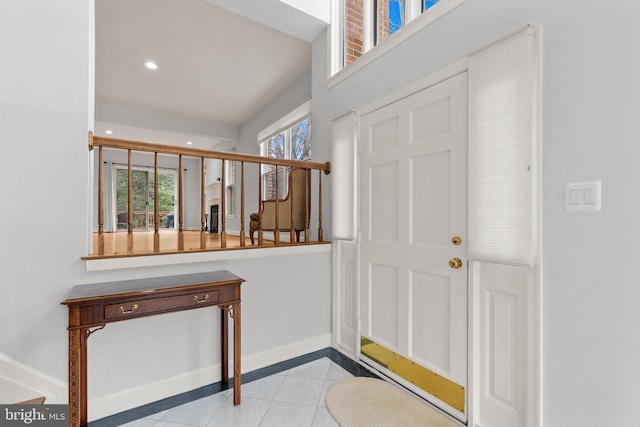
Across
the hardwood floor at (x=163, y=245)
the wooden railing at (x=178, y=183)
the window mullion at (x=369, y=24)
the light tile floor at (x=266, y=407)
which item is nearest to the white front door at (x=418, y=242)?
the light tile floor at (x=266, y=407)

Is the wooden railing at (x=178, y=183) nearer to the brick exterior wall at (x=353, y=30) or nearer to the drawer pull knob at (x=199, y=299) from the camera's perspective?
the drawer pull knob at (x=199, y=299)

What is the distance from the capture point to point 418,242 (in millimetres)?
2141

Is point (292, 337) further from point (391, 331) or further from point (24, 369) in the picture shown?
point (24, 369)

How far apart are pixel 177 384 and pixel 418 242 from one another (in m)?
2.01

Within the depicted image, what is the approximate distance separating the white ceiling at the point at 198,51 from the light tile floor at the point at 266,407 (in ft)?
10.7

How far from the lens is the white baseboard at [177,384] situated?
1939 millimetres

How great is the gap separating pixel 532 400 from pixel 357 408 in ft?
3.34

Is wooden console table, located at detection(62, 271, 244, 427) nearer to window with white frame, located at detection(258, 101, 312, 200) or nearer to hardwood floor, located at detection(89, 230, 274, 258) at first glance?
hardwood floor, located at detection(89, 230, 274, 258)

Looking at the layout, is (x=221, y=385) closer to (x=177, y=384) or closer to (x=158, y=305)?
(x=177, y=384)

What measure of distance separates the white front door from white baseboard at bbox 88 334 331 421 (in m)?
0.66

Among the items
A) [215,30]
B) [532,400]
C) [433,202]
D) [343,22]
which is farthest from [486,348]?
[215,30]

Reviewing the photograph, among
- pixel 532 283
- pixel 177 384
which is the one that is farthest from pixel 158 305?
pixel 532 283

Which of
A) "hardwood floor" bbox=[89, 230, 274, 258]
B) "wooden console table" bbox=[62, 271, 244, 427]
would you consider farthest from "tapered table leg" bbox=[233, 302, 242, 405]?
"hardwood floor" bbox=[89, 230, 274, 258]
